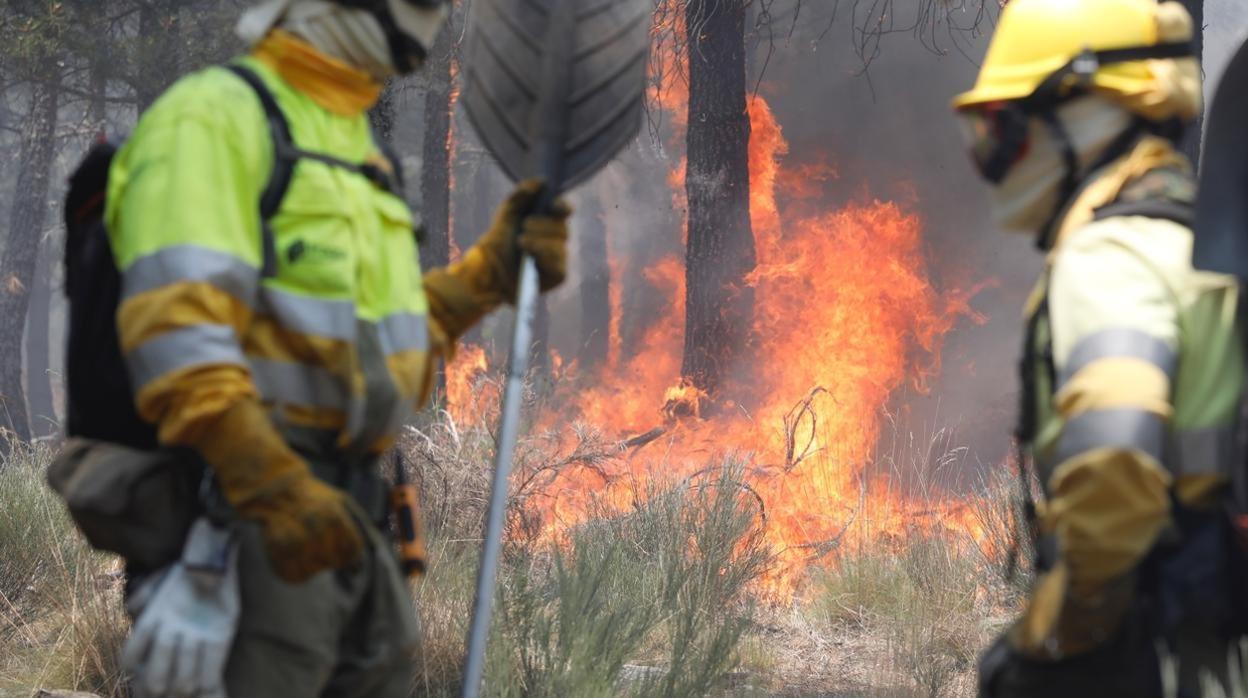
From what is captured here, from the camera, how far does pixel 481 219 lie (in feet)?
90.4

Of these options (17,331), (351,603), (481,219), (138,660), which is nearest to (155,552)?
(138,660)

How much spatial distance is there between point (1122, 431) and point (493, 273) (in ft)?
4.84

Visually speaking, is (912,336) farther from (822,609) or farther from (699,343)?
(822,609)

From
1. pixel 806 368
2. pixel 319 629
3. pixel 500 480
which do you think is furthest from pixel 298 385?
pixel 806 368

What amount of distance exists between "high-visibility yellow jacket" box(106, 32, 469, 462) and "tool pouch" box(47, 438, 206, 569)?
0.52ft

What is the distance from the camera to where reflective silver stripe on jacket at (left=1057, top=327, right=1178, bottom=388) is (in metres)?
2.21

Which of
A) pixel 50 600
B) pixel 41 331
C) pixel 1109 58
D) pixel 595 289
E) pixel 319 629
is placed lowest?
pixel 595 289

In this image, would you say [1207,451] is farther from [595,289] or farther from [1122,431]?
[595,289]

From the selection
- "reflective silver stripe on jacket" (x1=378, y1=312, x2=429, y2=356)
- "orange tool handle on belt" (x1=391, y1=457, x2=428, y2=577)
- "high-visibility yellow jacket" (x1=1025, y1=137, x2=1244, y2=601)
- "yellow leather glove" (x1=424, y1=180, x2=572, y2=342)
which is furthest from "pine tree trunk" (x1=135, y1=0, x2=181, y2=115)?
"high-visibility yellow jacket" (x1=1025, y1=137, x2=1244, y2=601)

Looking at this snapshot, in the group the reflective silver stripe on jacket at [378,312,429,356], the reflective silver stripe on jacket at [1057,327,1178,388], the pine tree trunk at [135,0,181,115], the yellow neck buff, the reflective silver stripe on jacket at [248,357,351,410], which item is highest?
the pine tree trunk at [135,0,181,115]

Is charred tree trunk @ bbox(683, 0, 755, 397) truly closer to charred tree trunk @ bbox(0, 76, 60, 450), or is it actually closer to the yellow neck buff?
charred tree trunk @ bbox(0, 76, 60, 450)

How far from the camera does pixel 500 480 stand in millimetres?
2957

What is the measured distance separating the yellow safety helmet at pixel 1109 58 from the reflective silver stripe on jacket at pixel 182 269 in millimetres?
1421

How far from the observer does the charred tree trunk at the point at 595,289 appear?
24547 millimetres
